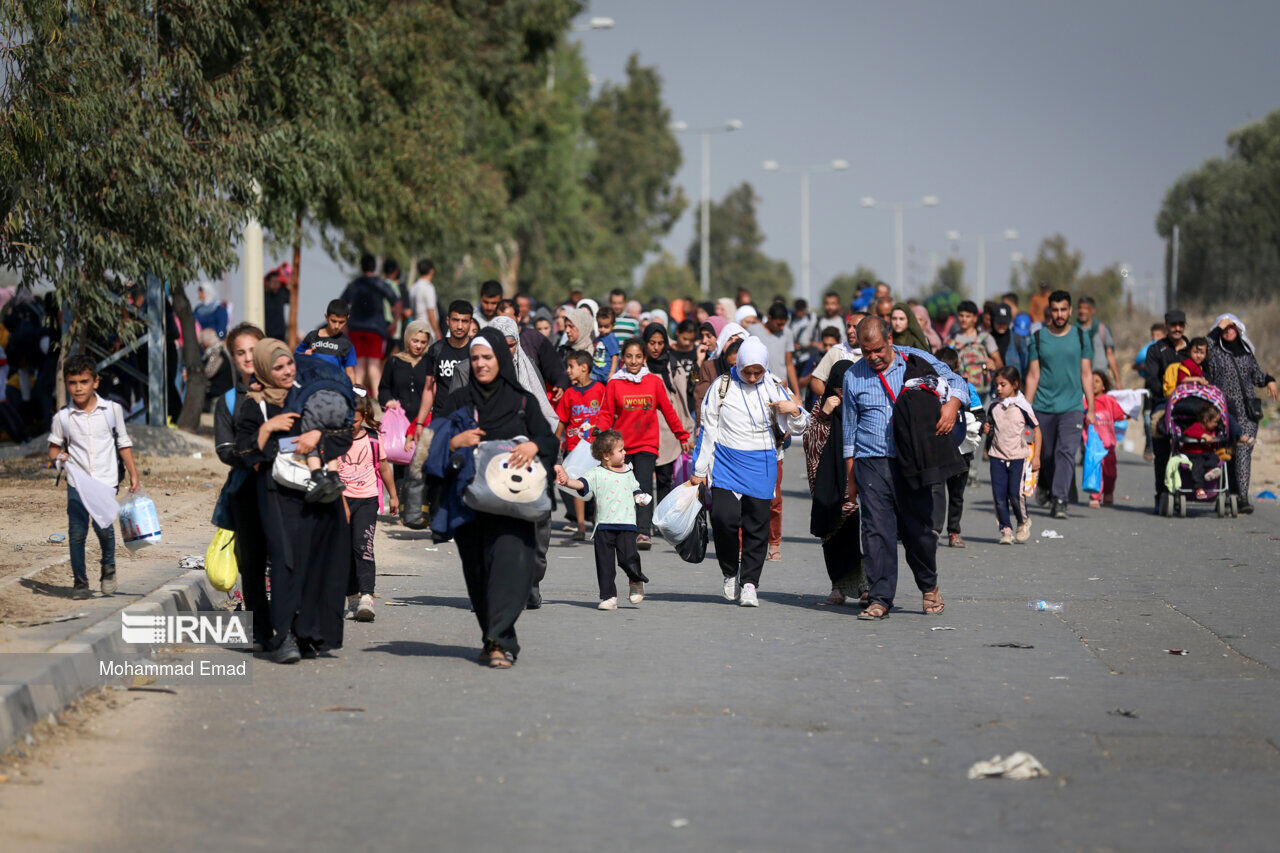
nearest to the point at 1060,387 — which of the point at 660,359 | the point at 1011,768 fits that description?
the point at 660,359

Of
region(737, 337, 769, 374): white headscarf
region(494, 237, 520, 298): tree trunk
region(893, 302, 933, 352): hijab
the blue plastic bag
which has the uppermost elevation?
region(494, 237, 520, 298): tree trunk

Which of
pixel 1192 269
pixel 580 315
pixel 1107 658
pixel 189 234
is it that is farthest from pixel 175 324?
pixel 1192 269

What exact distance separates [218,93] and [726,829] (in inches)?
586

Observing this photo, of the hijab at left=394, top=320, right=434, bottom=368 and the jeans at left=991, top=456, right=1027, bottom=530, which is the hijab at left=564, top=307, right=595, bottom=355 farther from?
the jeans at left=991, top=456, right=1027, bottom=530

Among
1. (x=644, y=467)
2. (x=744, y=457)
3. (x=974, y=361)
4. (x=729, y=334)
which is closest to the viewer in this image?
(x=744, y=457)

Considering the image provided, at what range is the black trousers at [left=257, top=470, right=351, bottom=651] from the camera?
28.2 feet

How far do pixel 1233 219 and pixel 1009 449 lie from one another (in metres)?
52.1

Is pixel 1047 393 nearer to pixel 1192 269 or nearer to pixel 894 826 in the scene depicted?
pixel 894 826

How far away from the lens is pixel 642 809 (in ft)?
19.2

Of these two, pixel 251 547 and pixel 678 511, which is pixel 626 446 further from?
pixel 251 547

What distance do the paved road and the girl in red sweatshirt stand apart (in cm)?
236

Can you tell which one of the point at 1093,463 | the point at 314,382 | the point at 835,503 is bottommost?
the point at 1093,463

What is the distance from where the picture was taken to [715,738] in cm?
697

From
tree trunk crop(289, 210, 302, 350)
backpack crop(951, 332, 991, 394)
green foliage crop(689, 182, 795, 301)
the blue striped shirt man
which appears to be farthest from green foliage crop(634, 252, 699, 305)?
the blue striped shirt man
